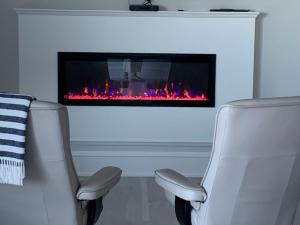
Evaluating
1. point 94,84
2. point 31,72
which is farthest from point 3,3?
point 94,84

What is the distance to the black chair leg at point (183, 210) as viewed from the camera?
2301mm

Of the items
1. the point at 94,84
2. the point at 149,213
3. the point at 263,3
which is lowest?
the point at 149,213

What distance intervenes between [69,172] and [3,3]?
9.95 feet

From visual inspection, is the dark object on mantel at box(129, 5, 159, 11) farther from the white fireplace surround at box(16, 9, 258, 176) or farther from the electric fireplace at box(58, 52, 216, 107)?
the electric fireplace at box(58, 52, 216, 107)

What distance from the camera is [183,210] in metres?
2.32

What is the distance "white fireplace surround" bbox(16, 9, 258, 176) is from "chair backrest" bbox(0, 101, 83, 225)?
228 centimetres

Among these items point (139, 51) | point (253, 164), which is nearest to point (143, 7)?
point (139, 51)

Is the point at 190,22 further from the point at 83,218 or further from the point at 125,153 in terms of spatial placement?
the point at 83,218

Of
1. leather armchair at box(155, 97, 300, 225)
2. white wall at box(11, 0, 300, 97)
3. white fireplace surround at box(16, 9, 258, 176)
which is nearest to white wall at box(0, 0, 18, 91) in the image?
white wall at box(11, 0, 300, 97)

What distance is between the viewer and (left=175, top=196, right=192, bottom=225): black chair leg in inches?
90.6

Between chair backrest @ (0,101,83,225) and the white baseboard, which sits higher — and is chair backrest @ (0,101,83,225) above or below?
above

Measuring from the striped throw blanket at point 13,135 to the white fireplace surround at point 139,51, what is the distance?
249 cm

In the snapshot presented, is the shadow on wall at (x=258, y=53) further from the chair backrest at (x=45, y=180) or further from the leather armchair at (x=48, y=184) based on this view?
the chair backrest at (x=45, y=180)

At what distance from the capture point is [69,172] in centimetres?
206
